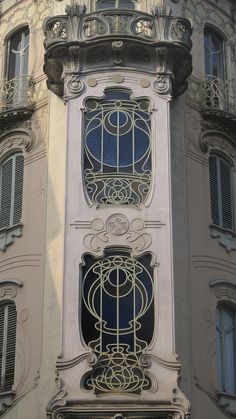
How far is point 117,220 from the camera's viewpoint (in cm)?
2161

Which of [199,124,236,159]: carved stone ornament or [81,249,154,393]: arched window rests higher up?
[199,124,236,159]: carved stone ornament

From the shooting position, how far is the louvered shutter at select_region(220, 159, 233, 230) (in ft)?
80.6

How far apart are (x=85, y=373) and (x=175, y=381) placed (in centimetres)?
194

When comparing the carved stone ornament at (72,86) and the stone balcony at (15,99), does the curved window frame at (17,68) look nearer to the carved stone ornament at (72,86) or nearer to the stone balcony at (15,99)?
the stone balcony at (15,99)

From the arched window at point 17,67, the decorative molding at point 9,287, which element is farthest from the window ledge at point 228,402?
the arched window at point 17,67

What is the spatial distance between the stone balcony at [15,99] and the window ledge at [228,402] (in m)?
8.92

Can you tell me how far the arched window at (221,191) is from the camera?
2438 centimetres

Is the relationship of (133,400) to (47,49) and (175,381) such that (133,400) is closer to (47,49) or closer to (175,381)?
(175,381)

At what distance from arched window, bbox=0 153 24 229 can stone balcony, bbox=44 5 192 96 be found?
8.86ft

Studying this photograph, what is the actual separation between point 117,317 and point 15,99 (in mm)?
7662

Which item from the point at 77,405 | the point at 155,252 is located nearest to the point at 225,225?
the point at 155,252

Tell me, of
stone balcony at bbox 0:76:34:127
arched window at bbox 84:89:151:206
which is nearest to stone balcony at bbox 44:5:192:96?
arched window at bbox 84:89:151:206

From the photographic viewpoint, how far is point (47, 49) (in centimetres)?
2333

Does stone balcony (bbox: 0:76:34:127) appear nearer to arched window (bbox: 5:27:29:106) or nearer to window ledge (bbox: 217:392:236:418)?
arched window (bbox: 5:27:29:106)
